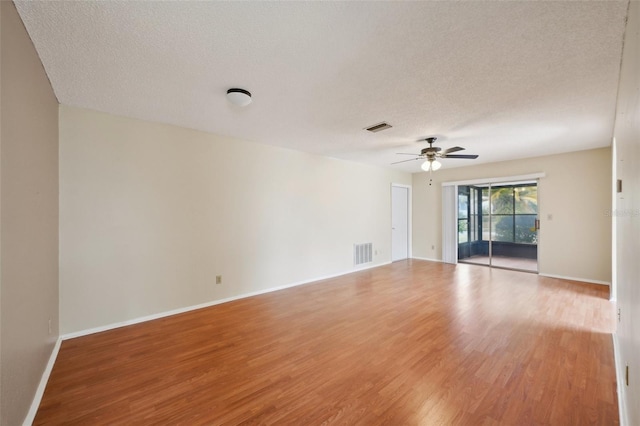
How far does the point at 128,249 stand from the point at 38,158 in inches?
57.0

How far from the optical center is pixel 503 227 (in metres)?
7.61

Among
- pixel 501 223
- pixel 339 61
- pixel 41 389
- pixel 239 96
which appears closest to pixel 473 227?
pixel 501 223

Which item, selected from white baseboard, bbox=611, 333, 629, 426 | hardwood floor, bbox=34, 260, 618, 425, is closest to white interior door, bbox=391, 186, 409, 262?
hardwood floor, bbox=34, 260, 618, 425

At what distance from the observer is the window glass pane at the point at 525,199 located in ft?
23.0

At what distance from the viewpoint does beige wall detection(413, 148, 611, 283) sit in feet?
15.7

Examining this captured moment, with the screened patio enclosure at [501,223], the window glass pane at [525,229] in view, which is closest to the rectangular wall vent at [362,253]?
the screened patio enclosure at [501,223]

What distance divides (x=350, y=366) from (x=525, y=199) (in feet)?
24.1

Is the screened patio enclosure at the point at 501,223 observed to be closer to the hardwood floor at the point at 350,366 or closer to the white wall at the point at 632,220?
the hardwood floor at the point at 350,366

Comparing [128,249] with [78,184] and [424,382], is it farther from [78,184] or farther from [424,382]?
[424,382]

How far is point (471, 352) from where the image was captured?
2543 mm

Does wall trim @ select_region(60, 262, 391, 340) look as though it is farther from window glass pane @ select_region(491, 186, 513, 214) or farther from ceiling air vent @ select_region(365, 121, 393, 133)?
window glass pane @ select_region(491, 186, 513, 214)

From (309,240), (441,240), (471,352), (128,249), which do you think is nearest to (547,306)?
(471,352)

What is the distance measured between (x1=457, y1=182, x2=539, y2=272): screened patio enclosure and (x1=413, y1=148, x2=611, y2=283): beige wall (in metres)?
1.38

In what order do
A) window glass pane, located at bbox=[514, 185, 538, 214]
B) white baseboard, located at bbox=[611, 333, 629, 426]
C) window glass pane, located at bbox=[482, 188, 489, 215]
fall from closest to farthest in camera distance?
white baseboard, located at bbox=[611, 333, 629, 426] < window glass pane, located at bbox=[514, 185, 538, 214] < window glass pane, located at bbox=[482, 188, 489, 215]
